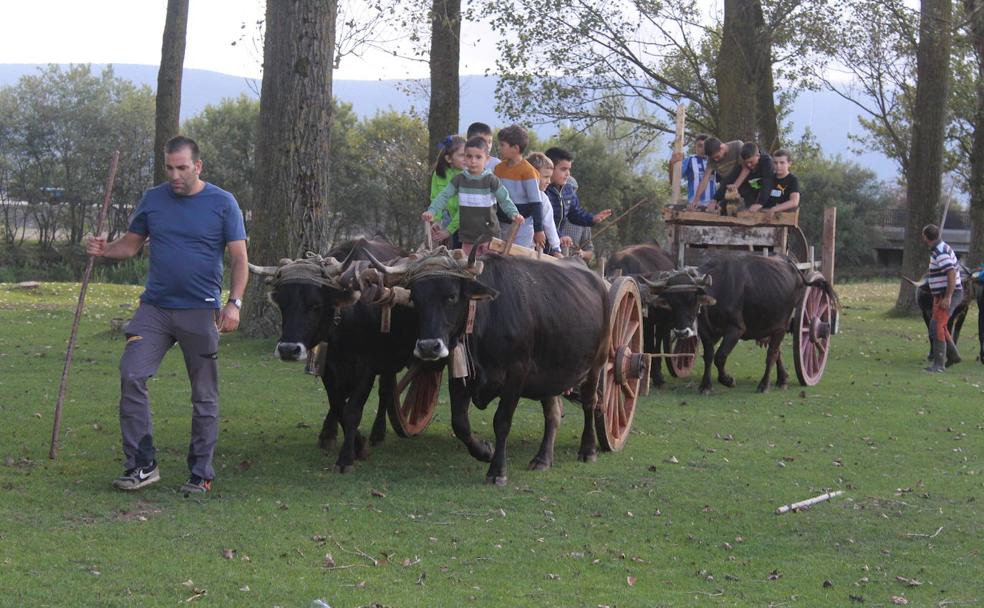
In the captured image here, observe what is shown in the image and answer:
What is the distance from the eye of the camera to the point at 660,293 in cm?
1271

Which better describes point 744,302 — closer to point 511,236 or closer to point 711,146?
point 711,146

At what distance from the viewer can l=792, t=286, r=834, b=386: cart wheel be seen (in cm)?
1451

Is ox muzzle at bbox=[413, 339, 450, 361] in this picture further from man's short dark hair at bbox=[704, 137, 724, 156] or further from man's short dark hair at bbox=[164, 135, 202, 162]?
man's short dark hair at bbox=[704, 137, 724, 156]

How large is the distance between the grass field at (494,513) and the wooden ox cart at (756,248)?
2.02 metres

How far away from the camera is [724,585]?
6574mm

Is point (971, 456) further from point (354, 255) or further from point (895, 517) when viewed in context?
point (354, 255)

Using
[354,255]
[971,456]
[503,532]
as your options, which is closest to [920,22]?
[971,456]

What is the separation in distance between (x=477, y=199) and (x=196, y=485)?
3.16 m

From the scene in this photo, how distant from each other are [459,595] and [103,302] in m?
17.4

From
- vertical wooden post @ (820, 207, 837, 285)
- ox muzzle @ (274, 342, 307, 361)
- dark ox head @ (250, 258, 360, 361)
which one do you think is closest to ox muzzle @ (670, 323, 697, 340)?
vertical wooden post @ (820, 207, 837, 285)

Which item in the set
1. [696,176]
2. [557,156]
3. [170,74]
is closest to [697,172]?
[696,176]

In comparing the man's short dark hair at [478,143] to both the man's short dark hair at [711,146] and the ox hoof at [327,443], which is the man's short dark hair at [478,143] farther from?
the man's short dark hair at [711,146]

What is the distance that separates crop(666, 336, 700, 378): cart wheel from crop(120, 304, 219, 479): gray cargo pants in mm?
7984

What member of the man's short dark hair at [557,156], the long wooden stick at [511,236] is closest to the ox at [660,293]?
the man's short dark hair at [557,156]
